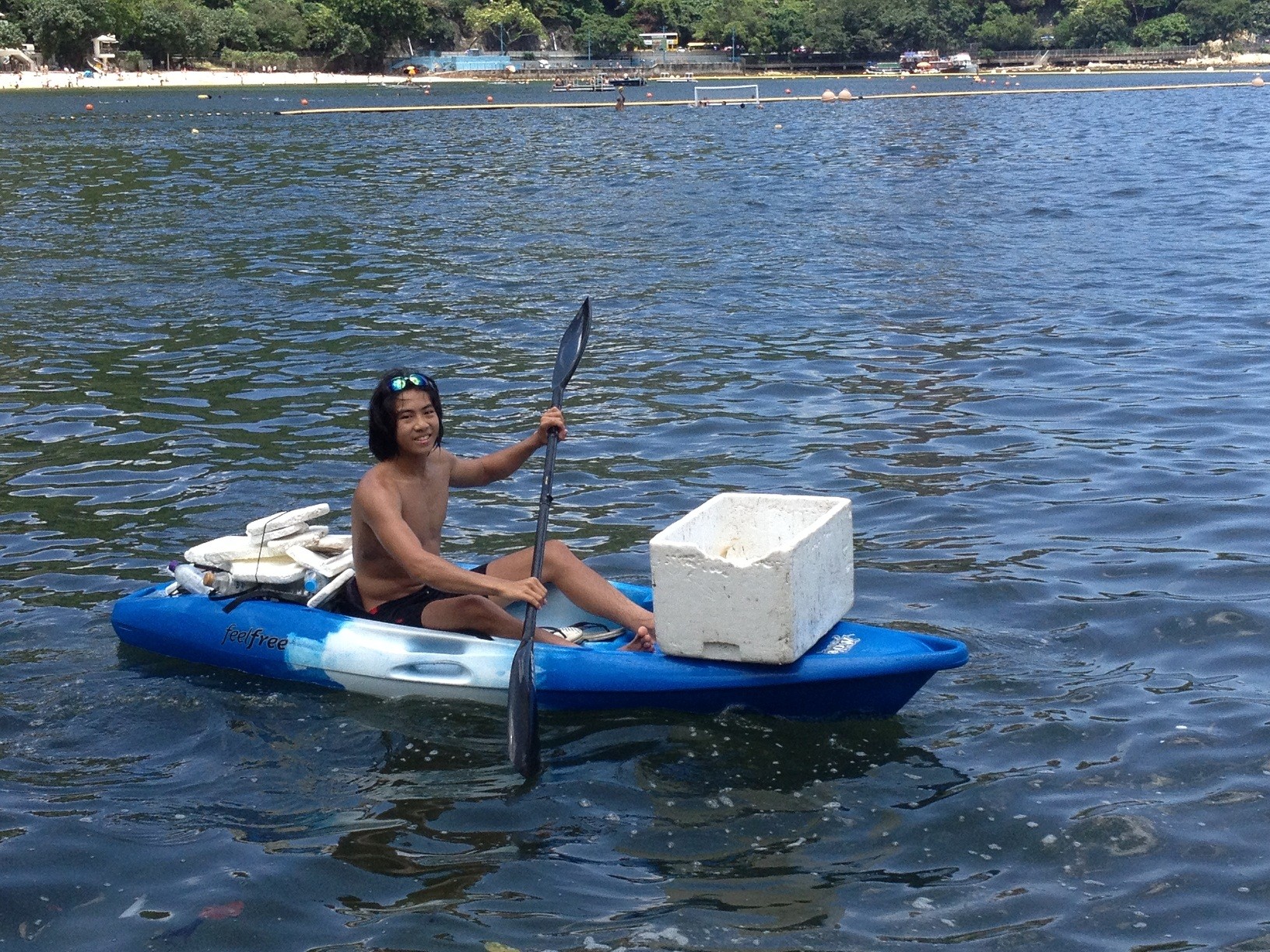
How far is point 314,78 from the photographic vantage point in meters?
100

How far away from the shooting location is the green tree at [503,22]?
121m

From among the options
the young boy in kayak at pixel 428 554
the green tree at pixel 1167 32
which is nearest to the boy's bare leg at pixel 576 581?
the young boy in kayak at pixel 428 554

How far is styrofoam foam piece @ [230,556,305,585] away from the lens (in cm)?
634

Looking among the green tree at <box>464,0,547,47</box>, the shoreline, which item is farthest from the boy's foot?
the green tree at <box>464,0,547,47</box>

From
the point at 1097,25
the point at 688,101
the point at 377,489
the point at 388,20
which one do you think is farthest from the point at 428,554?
the point at 1097,25

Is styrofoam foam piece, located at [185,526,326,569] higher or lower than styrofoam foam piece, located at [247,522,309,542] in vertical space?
lower

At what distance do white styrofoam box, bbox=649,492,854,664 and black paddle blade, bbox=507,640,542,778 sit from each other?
Answer: 54 cm

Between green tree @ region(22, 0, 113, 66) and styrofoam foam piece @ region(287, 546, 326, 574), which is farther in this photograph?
green tree @ region(22, 0, 113, 66)

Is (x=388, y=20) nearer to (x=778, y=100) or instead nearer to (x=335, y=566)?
(x=778, y=100)

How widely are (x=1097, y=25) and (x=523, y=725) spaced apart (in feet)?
467

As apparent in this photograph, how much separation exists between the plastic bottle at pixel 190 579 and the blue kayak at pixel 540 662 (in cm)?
4

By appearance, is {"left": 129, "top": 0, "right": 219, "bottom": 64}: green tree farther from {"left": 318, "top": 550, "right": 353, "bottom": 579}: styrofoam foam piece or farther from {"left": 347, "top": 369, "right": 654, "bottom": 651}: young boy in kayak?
{"left": 347, "top": 369, "right": 654, "bottom": 651}: young boy in kayak

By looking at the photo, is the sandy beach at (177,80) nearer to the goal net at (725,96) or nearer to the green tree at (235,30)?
the green tree at (235,30)

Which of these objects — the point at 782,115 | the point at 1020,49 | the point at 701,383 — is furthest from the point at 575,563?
the point at 1020,49
